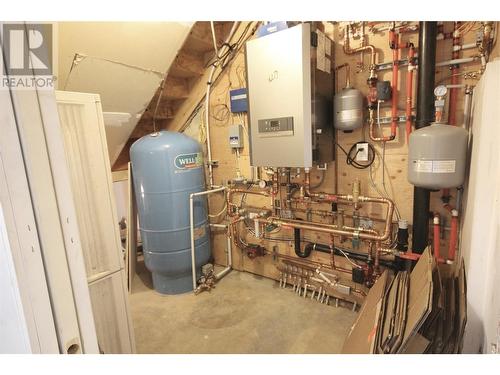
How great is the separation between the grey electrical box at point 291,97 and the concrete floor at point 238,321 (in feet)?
4.14

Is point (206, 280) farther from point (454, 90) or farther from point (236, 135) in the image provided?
point (454, 90)

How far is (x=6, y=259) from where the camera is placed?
1.60 feet

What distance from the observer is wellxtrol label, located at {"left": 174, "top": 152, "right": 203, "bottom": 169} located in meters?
2.50

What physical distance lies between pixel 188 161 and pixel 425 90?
6.31ft

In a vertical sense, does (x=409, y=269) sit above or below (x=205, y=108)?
below

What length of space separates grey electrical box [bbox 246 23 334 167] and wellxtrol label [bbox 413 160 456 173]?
67 cm

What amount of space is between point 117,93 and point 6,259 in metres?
2.34

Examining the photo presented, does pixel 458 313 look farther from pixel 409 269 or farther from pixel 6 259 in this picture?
pixel 6 259

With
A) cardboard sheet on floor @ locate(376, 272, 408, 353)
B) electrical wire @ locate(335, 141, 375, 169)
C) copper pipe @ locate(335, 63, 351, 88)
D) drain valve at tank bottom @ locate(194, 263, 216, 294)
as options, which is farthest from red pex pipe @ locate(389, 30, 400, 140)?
drain valve at tank bottom @ locate(194, 263, 216, 294)

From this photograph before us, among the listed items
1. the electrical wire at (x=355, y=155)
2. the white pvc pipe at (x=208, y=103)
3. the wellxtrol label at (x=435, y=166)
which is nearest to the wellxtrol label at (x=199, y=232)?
the white pvc pipe at (x=208, y=103)
